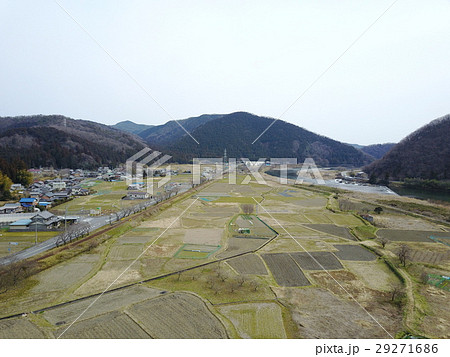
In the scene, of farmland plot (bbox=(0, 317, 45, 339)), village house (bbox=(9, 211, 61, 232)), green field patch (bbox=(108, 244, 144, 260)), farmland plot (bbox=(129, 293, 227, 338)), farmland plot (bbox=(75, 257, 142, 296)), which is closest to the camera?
farmland plot (bbox=(0, 317, 45, 339))

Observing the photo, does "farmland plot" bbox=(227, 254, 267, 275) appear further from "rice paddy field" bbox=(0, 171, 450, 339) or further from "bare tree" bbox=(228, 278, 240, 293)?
"bare tree" bbox=(228, 278, 240, 293)

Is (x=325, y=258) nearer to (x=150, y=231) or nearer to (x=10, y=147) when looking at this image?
(x=150, y=231)

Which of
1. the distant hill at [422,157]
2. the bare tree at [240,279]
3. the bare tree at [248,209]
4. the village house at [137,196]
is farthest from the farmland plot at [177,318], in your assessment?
the distant hill at [422,157]

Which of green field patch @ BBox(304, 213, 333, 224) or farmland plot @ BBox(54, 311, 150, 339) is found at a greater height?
green field patch @ BBox(304, 213, 333, 224)

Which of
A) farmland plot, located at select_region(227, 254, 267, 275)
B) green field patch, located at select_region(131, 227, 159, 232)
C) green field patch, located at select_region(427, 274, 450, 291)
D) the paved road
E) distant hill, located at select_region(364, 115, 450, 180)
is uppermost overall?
distant hill, located at select_region(364, 115, 450, 180)

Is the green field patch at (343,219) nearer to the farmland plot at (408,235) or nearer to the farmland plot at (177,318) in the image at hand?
the farmland plot at (408,235)

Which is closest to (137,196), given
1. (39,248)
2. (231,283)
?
(39,248)

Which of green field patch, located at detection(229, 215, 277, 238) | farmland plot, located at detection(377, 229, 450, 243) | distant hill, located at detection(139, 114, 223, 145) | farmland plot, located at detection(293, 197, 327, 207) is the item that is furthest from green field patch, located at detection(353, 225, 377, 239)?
distant hill, located at detection(139, 114, 223, 145)
